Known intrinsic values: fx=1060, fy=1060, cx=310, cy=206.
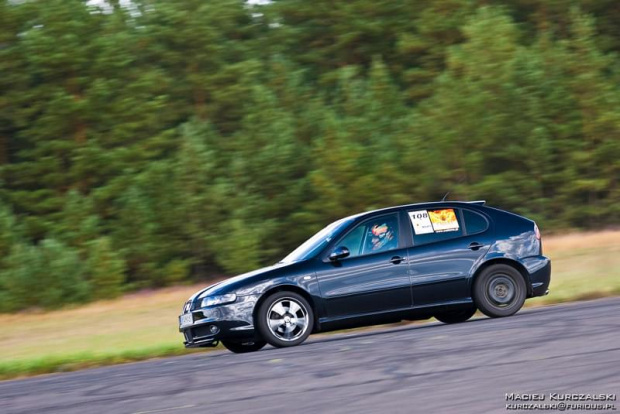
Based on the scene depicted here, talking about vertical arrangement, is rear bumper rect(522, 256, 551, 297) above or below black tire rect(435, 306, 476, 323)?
above

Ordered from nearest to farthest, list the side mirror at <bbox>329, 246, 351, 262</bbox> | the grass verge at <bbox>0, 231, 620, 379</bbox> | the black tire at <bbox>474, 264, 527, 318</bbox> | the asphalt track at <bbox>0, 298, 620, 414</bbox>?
1. the asphalt track at <bbox>0, 298, 620, 414</bbox>
2. the side mirror at <bbox>329, 246, 351, 262</bbox>
3. the black tire at <bbox>474, 264, 527, 318</bbox>
4. the grass verge at <bbox>0, 231, 620, 379</bbox>

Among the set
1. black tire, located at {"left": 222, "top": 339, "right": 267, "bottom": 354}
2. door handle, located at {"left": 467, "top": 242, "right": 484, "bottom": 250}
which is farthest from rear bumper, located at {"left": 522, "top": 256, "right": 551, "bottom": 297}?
black tire, located at {"left": 222, "top": 339, "right": 267, "bottom": 354}

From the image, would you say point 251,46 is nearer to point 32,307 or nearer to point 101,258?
point 101,258

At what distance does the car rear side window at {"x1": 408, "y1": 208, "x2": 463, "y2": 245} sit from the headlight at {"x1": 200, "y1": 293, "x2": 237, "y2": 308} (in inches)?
91.1

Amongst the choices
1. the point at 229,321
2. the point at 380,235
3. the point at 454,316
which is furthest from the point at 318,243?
the point at 454,316

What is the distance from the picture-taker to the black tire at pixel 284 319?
Result: 11.9 meters

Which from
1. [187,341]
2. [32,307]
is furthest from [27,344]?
[32,307]

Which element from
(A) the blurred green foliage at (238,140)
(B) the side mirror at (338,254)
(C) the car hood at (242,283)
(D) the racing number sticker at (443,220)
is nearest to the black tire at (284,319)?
(C) the car hood at (242,283)

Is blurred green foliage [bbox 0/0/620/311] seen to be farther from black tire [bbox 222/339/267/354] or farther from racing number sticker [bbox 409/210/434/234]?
racing number sticker [bbox 409/210/434/234]

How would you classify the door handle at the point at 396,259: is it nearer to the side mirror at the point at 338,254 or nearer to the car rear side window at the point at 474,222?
the side mirror at the point at 338,254

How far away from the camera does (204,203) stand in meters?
39.4

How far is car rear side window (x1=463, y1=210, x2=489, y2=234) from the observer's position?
1291cm

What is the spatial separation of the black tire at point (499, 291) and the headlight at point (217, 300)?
2950 mm

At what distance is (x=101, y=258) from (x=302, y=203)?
8.63 m
